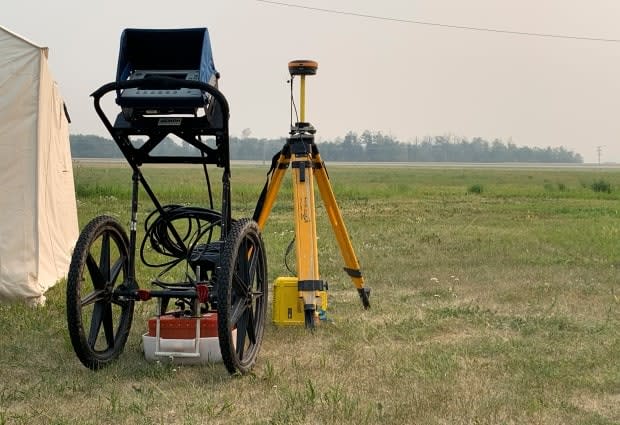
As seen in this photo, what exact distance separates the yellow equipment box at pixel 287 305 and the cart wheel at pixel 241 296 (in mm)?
802

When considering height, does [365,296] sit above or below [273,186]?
below

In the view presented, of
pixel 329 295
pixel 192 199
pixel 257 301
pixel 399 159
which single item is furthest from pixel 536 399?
pixel 399 159

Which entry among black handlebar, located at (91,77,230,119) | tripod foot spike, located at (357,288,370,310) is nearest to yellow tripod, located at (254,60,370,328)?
tripod foot spike, located at (357,288,370,310)

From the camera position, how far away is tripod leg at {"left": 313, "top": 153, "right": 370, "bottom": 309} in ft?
23.0

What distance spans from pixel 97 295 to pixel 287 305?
1.94 meters

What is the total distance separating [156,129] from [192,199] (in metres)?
20.6

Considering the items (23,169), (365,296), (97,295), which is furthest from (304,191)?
(23,169)

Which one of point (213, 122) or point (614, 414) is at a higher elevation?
point (213, 122)

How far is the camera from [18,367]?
18.4 feet

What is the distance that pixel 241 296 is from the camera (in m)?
5.30

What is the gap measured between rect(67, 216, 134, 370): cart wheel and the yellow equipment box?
4.73ft

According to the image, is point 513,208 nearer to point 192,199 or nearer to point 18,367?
point 192,199

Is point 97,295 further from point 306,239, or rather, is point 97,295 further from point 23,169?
point 23,169

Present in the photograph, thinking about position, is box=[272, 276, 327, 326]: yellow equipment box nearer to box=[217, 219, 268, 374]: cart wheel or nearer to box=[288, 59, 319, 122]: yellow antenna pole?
box=[217, 219, 268, 374]: cart wheel
